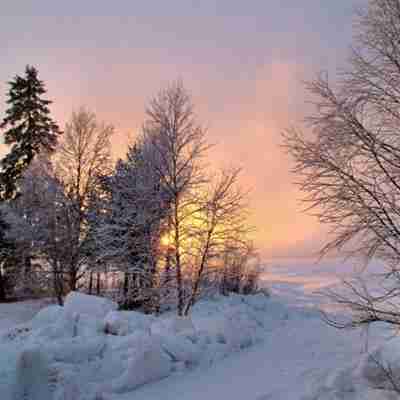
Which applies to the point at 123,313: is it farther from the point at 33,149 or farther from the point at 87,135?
the point at 33,149

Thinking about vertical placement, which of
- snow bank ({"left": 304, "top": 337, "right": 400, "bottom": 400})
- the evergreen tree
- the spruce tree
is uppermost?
the spruce tree

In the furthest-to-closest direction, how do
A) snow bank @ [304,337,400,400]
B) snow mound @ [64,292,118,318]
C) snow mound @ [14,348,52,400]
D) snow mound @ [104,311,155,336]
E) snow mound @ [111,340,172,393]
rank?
snow mound @ [64,292,118,318] < snow mound @ [104,311,155,336] < snow mound @ [111,340,172,393] < snow bank @ [304,337,400,400] < snow mound @ [14,348,52,400]

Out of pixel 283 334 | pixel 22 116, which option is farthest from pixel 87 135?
pixel 283 334

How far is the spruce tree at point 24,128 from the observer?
20797 mm

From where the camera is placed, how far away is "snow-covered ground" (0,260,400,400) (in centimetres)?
477

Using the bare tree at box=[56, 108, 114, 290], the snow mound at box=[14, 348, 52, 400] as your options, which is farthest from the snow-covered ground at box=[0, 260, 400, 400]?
the bare tree at box=[56, 108, 114, 290]

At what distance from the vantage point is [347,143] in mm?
4484

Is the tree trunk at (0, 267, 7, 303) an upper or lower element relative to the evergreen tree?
lower

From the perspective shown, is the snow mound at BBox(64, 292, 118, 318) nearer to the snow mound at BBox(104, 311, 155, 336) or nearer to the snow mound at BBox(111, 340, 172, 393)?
the snow mound at BBox(104, 311, 155, 336)

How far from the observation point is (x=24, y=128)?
70.2 ft

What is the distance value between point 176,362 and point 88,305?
3191 mm

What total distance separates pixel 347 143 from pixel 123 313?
19.8ft

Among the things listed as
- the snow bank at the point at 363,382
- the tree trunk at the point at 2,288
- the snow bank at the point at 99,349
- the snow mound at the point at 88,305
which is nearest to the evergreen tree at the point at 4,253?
the tree trunk at the point at 2,288

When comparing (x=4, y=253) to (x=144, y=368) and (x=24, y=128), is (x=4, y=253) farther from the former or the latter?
(x=144, y=368)
